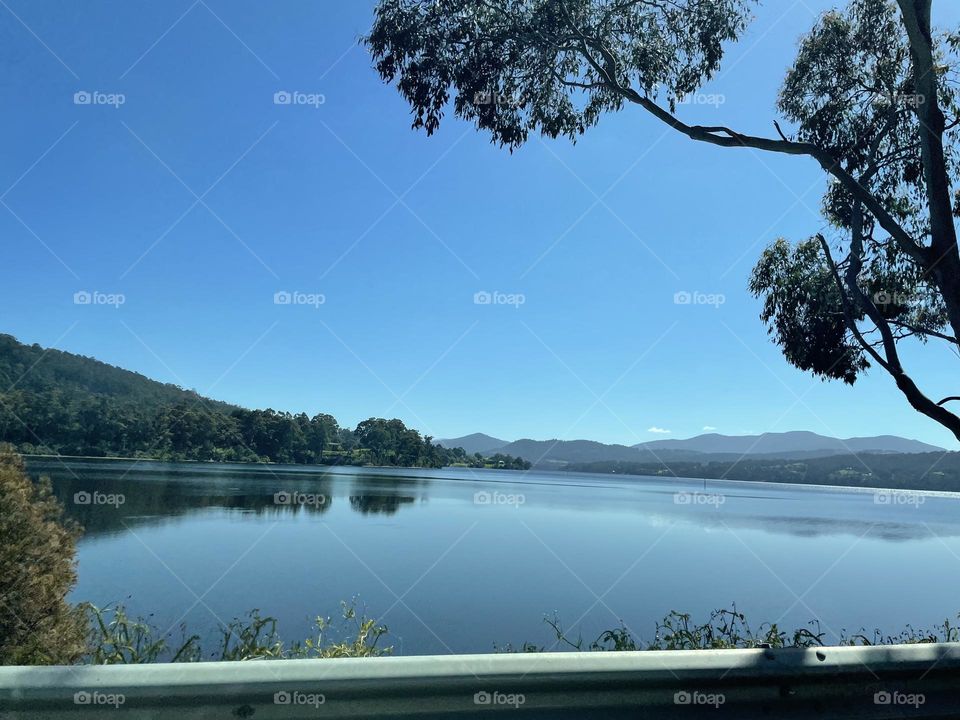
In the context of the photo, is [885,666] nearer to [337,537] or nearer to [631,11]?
[631,11]

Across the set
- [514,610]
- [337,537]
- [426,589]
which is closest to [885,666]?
[514,610]

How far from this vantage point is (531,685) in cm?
212

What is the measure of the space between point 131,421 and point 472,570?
2066 centimetres

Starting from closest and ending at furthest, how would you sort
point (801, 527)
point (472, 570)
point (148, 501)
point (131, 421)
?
point (472, 570)
point (131, 421)
point (148, 501)
point (801, 527)

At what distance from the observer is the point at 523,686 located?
211 centimetres

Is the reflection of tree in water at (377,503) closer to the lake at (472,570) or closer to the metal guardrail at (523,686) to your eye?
the lake at (472,570)

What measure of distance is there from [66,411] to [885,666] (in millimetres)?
26844

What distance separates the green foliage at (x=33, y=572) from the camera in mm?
4543

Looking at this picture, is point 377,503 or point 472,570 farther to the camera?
point 377,503

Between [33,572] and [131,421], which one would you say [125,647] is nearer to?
[33,572]

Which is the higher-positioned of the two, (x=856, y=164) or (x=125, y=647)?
(x=856, y=164)

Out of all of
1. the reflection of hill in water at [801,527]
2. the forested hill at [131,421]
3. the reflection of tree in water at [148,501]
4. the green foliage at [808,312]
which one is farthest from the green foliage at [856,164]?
the reflection of hill in water at [801,527]

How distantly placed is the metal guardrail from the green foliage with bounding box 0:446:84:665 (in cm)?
295

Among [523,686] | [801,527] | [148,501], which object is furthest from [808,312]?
[801,527]
